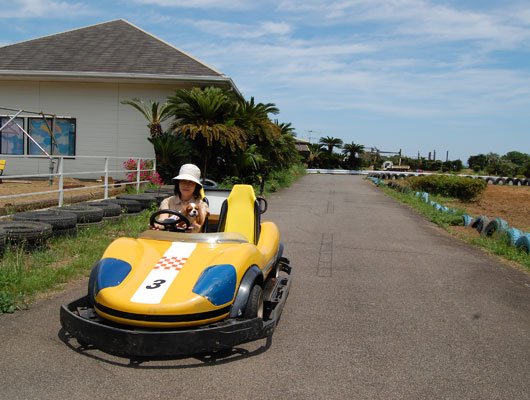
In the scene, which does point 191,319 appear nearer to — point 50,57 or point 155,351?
point 155,351

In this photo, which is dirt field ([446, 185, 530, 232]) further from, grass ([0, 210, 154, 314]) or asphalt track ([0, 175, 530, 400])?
grass ([0, 210, 154, 314])

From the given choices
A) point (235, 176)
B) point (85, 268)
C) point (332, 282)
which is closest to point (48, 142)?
point (235, 176)

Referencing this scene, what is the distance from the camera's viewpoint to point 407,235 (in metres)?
10.2

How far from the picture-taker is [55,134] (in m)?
17.6

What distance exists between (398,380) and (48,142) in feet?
57.0

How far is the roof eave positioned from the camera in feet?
53.5

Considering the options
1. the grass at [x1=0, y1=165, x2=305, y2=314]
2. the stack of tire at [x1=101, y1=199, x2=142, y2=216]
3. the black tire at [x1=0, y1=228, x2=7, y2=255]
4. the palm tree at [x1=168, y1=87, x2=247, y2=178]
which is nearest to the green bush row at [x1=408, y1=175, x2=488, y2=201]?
the palm tree at [x1=168, y1=87, x2=247, y2=178]

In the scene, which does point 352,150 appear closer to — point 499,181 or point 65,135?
point 499,181

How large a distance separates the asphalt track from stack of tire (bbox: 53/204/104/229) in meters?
2.45

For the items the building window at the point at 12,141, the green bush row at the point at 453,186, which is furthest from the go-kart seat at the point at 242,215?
the green bush row at the point at 453,186

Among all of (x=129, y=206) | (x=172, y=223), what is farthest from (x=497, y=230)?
(x=172, y=223)

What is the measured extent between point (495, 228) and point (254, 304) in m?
7.69

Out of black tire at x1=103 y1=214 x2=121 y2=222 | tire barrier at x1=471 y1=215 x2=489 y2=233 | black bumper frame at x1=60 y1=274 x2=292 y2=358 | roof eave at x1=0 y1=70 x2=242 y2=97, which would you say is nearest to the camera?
black bumper frame at x1=60 y1=274 x2=292 y2=358

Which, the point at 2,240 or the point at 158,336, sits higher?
the point at 2,240
